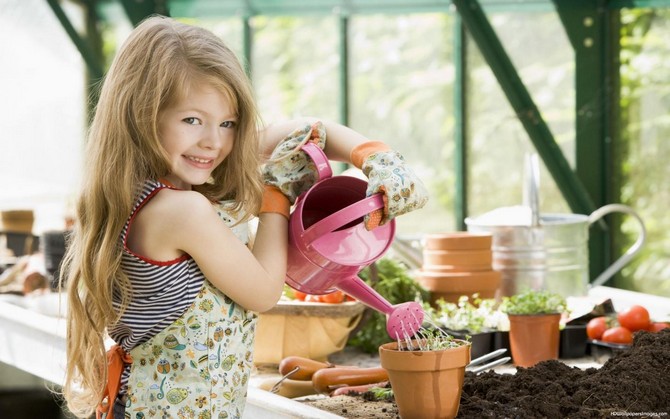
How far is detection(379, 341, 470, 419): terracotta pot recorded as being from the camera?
171 centimetres

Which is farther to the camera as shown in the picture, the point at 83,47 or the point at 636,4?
the point at 83,47

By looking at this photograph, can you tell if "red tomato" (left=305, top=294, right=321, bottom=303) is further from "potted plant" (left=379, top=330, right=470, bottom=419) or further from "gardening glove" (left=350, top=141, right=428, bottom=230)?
"gardening glove" (left=350, top=141, right=428, bottom=230)

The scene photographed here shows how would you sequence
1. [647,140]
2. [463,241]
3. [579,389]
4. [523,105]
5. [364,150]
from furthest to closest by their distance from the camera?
[523,105] < [647,140] < [463,241] < [579,389] < [364,150]

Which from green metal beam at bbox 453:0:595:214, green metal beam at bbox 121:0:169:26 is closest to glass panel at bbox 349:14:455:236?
green metal beam at bbox 453:0:595:214

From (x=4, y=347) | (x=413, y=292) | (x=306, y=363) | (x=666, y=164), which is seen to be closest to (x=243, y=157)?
(x=306, y=363)

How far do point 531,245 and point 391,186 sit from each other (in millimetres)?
1318

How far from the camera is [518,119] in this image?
17.4ft

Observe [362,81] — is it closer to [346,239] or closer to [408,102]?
[408,102]

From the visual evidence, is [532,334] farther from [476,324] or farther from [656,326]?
[656,326]

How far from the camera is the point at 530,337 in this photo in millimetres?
2293

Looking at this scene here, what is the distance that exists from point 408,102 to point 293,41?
0.80 m

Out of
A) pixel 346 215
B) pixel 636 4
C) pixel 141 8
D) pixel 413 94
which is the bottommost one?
pixel 346 215

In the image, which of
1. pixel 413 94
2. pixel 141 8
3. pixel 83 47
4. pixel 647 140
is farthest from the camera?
pixel 141 8

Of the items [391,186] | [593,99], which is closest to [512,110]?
[593,99]
